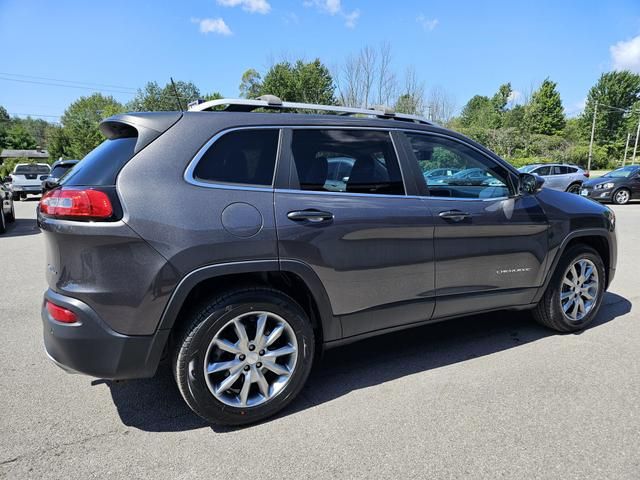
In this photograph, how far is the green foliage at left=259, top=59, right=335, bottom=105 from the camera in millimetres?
42222

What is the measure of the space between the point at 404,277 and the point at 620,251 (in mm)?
6598

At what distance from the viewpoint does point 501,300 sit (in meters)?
3.57

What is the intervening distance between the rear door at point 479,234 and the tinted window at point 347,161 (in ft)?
0.78

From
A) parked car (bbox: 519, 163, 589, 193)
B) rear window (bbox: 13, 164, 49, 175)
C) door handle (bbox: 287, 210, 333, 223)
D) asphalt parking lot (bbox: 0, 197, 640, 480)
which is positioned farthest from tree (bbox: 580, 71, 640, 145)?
door handle (bbox: 287, 210, 333, 223)

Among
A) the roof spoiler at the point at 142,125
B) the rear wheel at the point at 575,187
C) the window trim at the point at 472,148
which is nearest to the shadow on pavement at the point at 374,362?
the window trim at the point at 472,148

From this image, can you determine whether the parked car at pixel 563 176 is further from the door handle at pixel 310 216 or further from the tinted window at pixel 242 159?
the tinted window at pixel 242 159

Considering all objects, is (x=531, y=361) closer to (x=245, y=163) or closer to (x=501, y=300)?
(x=501, y=300)

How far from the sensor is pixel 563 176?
1838 cm

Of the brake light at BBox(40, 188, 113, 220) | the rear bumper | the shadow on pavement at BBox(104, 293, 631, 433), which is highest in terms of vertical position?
the brake light at BBox(40, 188, 113, 220)

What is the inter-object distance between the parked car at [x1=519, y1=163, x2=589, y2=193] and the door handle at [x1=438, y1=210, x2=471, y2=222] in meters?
16.9

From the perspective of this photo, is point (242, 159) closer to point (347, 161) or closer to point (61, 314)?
point (347, 161)

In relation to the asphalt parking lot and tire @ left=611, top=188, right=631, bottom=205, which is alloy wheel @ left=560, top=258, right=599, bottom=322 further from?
tire @ left=611, top=188, right=631, bottom=205

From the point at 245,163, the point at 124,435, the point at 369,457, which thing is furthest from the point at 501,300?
the point at 124,435

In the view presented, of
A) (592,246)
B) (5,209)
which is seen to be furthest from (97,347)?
(5,209)
